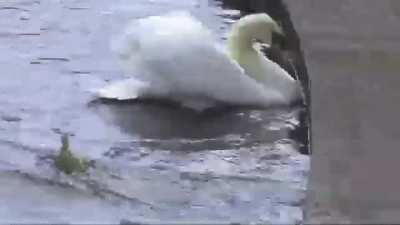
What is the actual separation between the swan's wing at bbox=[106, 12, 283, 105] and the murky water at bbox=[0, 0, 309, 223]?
0.06 m

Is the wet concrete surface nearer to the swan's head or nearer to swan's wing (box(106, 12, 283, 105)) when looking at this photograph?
the swan's head

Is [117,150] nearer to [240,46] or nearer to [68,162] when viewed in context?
[68,162]

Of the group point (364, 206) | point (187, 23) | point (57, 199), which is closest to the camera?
point (364, 206)

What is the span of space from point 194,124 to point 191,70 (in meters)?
0.15

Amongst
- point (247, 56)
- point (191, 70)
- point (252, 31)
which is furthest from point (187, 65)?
point (252, 31)

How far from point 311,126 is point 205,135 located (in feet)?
1.42

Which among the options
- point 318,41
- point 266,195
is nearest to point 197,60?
point 318,41

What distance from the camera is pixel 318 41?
3721mm

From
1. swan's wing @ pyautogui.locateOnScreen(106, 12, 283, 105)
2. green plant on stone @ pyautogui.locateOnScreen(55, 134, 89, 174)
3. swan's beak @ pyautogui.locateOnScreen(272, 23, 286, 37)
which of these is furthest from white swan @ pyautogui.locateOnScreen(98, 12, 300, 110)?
green plant on stone @ pyautogui.locateOnScreen(55, 134, 89, 174)

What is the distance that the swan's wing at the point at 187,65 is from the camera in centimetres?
355

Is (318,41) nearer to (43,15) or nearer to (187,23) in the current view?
(187,23)

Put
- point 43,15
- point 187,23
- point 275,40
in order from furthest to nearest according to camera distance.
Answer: point 43,15
point 275,40
point 187,23

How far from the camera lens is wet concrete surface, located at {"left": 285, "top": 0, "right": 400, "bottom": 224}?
2660 mm

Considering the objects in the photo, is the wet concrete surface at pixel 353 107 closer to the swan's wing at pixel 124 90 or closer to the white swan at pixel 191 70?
the white swan at pixel 191 70
